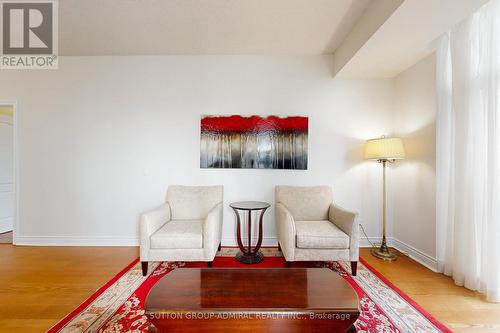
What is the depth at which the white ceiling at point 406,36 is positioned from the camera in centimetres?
171

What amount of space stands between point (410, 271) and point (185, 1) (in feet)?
11.8

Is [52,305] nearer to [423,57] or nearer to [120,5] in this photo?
[120,5]

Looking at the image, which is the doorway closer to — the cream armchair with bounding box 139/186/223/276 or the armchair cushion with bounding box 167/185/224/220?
the armchair cushion with bounding box 167/185/224/220

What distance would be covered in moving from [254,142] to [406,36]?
1.96 meters

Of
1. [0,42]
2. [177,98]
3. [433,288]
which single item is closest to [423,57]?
[433,288]

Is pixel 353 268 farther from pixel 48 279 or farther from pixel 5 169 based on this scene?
pixel 5 169

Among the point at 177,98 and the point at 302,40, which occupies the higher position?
the point at 302,40

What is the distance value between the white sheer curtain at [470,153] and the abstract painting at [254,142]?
1.52m

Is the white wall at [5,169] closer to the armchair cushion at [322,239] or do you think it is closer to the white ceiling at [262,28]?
the white ceiling at [262,28]

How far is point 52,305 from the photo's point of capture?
1769 millimetres

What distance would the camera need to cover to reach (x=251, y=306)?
1.21m

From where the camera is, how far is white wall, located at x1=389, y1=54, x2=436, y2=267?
8.10ft

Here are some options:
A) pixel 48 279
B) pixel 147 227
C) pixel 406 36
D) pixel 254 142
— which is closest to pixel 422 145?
pixel 406 36

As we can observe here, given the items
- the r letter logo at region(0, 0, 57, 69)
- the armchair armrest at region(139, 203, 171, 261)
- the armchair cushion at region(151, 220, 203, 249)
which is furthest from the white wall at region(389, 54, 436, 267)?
the r letter logo at region(0, 0, 57, 69)
